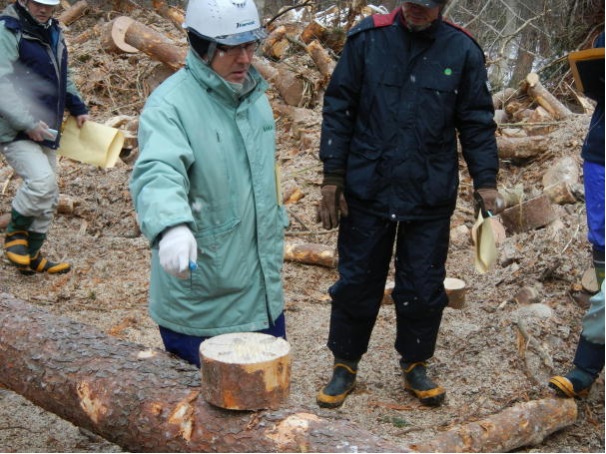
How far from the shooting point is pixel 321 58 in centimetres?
886

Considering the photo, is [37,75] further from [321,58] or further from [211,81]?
[321,58]

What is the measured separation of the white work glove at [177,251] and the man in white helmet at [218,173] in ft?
0.81

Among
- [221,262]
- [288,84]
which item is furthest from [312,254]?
[221,262]

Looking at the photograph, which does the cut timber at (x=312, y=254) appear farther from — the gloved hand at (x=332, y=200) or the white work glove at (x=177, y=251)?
the white work glove at (x=177, y=251)

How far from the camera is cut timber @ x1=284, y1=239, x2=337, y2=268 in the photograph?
19.8ft

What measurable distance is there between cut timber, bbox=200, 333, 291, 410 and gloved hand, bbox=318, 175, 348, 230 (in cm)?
144

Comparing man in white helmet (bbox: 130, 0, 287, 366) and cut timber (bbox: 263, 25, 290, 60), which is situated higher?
man in white helmet (bbox: 130, 0, 287, 366)

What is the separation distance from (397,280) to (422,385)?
0.57 metres

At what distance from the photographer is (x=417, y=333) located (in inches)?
157

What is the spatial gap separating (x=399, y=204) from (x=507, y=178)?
3647 millimetres

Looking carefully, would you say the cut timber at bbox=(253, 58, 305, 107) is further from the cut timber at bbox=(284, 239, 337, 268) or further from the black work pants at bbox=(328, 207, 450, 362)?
the black work pants at bbox=(328, 207, 450, 362)

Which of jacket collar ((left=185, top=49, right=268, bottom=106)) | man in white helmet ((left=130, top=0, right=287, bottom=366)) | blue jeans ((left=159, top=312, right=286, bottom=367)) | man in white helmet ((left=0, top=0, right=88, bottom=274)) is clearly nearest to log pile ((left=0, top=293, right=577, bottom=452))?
blue jeans ((left=159, top=312, right=286, bottom=367))

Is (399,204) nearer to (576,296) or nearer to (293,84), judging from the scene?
(576,296)

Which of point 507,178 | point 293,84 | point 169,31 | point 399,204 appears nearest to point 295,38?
point 293,84
